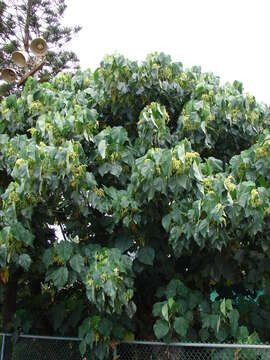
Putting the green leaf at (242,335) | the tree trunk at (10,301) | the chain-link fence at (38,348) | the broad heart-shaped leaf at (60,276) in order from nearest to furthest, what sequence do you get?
the green leaf at (242,335) < the broad heart-shaped leaf at (60,276) < the chain-link fence at (38,348) < the tree trunk at (10,301)

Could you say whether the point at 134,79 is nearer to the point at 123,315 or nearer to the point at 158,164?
the point at 158,164

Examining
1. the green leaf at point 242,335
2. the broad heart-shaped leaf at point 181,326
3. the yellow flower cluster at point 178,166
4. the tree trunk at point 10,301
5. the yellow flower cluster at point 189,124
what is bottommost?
the green leaf at point 242,335

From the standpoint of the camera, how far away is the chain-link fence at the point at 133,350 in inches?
169

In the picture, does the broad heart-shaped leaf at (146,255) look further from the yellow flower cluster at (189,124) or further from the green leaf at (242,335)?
the yellow flower cluster at (189,124)

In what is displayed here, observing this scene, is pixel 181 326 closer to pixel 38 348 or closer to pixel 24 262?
pixel 24 262

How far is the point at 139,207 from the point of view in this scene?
15.5 ft

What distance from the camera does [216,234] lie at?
4.28m

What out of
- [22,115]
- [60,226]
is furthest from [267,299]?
[22,115]

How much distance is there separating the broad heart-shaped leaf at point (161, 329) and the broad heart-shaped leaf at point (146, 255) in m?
0.58

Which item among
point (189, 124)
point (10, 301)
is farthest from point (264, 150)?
point (10, 301)

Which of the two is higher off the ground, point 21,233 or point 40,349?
point 21,233

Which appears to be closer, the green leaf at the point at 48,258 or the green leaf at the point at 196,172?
the green leaf at the point at 196,172

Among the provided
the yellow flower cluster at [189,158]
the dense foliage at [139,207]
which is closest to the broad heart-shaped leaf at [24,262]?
the dense foliage at [139,207]

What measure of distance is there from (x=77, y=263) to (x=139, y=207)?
791 millimetres
